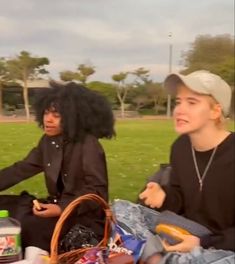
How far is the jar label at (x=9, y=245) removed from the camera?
2529 mm

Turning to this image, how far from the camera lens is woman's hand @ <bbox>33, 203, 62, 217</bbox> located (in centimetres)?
301

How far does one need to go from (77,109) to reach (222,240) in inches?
55.1

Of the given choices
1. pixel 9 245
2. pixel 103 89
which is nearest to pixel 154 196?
pixel 9 245

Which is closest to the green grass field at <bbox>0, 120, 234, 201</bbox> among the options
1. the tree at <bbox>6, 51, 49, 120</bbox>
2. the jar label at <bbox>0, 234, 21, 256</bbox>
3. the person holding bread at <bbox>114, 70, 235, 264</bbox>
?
the jar label at <bbox>0, 234, 21, 256</bbox>

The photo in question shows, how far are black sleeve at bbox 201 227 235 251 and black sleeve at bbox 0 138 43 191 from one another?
5.01 ft

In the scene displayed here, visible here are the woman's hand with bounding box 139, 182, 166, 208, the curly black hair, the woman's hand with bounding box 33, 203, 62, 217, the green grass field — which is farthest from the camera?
the green grass field

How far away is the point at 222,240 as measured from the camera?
7.52ft

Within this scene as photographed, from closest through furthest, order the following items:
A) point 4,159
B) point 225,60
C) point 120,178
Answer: point 120,178
point 4,159
point 225,60

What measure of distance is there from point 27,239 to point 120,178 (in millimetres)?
5372

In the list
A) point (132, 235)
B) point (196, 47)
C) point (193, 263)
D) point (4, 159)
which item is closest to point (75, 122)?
point (132, 235)

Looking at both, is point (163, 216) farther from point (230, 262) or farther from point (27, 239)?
point (27, 239)

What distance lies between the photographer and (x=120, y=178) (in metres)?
8.40

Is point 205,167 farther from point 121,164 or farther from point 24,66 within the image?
point 24,66

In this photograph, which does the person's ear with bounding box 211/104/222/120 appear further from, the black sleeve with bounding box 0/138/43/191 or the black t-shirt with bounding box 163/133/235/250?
the black sleeve with bounding box 0/138/43/191
